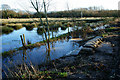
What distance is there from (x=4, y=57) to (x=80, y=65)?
553cm

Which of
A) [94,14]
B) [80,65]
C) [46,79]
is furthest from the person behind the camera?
[94,14]

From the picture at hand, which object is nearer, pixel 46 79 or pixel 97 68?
pixel 46 79

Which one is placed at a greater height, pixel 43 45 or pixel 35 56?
pixel 43 45

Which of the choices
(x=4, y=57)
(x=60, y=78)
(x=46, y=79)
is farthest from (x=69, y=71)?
(x=4, y=57)

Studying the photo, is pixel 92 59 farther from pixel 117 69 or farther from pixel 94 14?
pixel 94 14

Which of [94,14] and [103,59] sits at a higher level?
[94,14]

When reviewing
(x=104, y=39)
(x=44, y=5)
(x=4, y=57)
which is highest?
(x=44, y=5)

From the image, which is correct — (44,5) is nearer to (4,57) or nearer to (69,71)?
(4,57)

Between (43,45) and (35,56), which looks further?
(43,45)

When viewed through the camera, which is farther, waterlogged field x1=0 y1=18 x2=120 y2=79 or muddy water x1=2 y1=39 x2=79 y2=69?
waterlogged field x1=0 y1=18 x2=120 y2=79

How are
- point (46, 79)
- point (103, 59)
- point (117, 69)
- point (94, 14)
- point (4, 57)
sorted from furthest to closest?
point (94, 14)
point (4, 57)
point (103, 59)
point (117, 69)
point (46, 79)

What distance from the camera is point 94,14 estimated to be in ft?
125

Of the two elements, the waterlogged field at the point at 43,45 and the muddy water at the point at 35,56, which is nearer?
the muddy water at the point at 35,56

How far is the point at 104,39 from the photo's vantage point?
928cm
